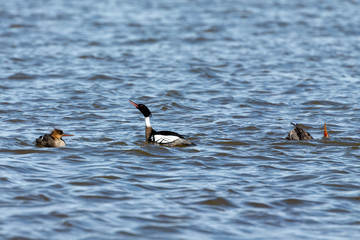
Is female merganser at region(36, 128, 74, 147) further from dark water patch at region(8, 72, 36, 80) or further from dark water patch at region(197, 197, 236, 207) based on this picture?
dark water patch at region(8, 72, 36, 80)

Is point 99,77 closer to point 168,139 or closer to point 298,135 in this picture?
point 168,139

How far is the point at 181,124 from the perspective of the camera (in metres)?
14.0

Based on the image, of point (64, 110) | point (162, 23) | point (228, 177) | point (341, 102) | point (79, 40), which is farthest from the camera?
point (162, 23)

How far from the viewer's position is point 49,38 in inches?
977

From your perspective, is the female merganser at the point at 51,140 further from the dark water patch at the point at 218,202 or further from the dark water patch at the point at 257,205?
the dark water patch at the point at 257,205

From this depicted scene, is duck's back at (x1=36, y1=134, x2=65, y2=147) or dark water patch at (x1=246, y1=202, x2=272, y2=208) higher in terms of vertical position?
duck's back at (x1=36, y1=134, x2=65, y2=147)

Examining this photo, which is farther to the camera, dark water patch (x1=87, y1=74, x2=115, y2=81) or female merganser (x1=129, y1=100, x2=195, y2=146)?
dark water patch (x1=87, y1=74, x2=115, y2=81)

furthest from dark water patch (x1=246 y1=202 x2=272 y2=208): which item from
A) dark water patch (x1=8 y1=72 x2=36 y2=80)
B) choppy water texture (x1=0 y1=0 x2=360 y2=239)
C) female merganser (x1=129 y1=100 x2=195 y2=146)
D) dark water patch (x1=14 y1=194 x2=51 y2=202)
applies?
dark water patch (x1=8 y1=72 x2=36 y2=80)

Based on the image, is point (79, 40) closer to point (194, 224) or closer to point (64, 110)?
point (64, 110)

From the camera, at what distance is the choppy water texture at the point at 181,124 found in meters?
8.10

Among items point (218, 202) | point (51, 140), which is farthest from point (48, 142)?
point (218, 202)

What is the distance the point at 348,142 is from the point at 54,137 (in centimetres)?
543

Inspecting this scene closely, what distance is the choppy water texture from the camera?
26.6ft

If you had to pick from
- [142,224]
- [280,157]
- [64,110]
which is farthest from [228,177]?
[64,110]
